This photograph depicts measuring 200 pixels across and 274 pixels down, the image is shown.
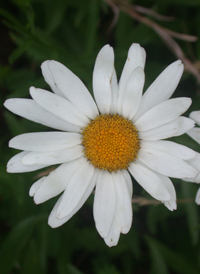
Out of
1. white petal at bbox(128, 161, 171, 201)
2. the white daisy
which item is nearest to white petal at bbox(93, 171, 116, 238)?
the white daisy

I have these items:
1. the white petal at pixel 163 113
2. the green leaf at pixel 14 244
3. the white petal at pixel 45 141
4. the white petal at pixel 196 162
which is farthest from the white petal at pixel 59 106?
the green leaf at pixel 14 244

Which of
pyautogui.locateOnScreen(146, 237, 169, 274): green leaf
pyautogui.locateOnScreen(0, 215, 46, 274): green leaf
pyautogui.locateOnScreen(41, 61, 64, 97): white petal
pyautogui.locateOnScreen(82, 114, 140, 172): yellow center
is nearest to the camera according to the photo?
pyautogui.locateOnScreen(41, 61, 64, 97): white petal

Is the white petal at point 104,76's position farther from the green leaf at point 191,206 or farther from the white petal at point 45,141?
the green leaf at point 191,206

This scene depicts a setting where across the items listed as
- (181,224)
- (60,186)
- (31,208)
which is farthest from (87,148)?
(181,224)

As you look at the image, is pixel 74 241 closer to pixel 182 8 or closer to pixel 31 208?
pixel 31 208

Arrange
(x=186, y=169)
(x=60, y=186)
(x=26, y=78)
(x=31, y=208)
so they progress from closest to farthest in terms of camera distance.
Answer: (x=186, y=169) → (x=60, y=186) → (x=31, y=208) → (x=26, y=78)

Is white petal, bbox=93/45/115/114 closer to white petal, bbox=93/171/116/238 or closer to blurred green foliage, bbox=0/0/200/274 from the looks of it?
white petal, bbox=93/171/116/238
